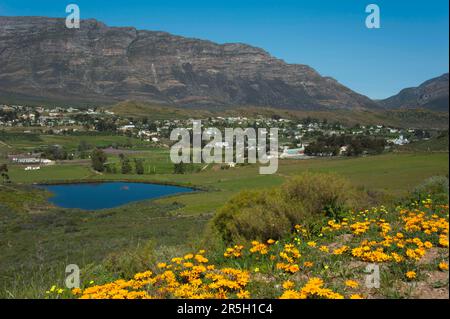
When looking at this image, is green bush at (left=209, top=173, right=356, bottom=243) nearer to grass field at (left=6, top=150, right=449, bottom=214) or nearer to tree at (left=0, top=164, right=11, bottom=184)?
grass field at (left=6, top=150, right=449, bottom=214)

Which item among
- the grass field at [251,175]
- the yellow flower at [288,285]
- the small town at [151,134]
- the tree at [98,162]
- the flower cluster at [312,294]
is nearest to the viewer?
the flower cluster at [312,294]

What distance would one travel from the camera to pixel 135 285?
16.3 ft

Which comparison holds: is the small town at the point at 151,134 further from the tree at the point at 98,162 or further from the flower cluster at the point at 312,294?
the flower cluster at the point at 312,294

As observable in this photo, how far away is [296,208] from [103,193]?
7183 cm

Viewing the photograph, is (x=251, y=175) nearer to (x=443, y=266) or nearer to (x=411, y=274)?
(x=443, y=266)

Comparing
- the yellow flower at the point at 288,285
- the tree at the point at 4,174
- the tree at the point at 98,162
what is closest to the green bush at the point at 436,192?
the yellow flower at the point at 288,285

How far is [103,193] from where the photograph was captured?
251 feet

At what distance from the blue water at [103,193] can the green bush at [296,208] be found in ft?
187

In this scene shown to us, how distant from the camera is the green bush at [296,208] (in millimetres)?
8844

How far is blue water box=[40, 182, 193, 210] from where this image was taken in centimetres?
6678

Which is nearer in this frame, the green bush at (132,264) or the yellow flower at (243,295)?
the yellow flower at (243,295)

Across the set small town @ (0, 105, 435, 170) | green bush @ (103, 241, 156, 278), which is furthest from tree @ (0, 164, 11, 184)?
green bush @ (103, 241, 156, 278)

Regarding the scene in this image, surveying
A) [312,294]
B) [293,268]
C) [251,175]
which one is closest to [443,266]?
[293,268]
